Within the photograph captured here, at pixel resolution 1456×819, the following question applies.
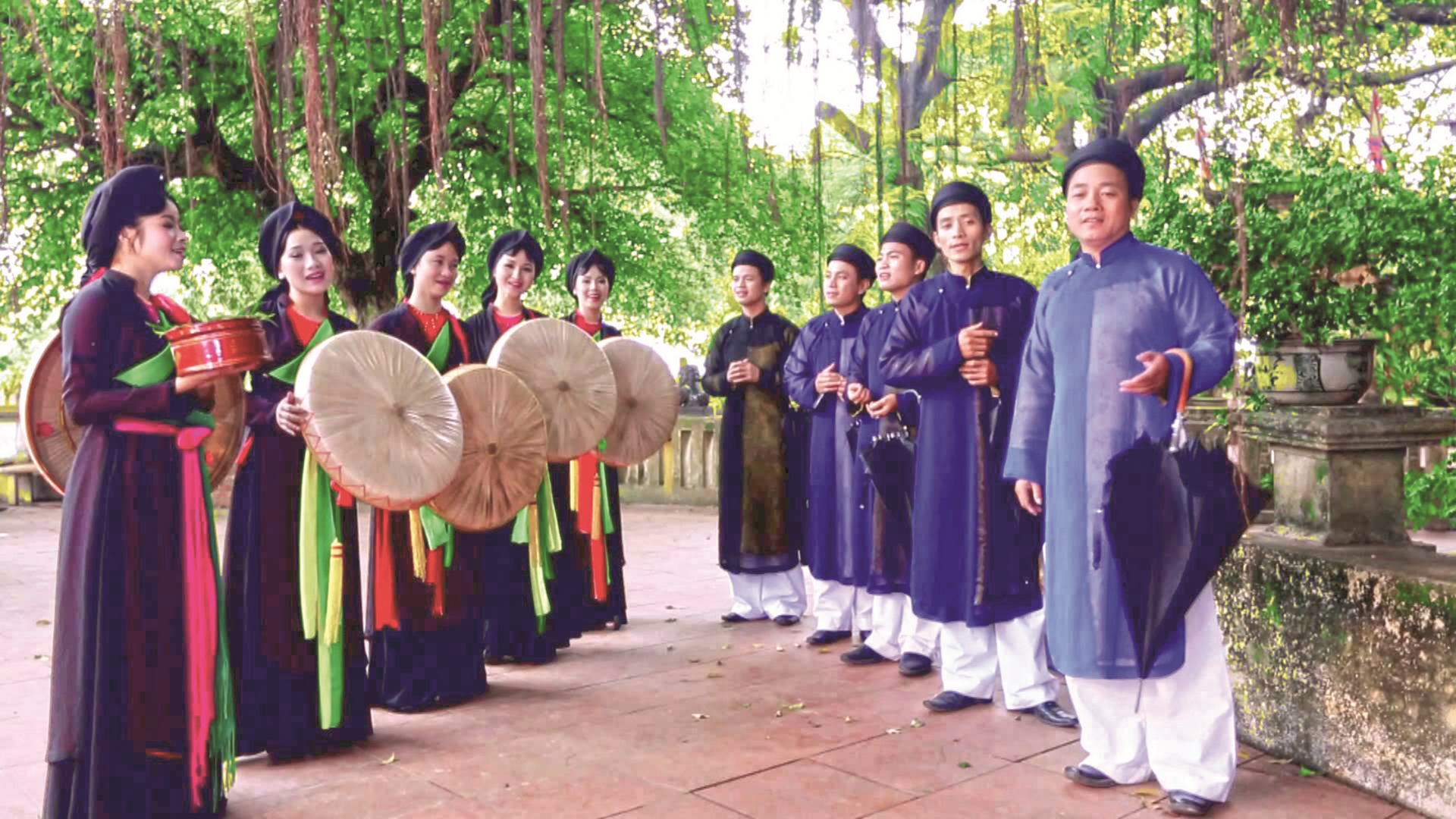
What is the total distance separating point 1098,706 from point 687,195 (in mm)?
7967

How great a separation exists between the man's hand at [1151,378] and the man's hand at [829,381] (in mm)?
2199

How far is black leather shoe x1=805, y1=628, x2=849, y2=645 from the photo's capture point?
5363mm

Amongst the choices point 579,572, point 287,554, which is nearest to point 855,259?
point 579,572

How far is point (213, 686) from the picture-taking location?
3162mm

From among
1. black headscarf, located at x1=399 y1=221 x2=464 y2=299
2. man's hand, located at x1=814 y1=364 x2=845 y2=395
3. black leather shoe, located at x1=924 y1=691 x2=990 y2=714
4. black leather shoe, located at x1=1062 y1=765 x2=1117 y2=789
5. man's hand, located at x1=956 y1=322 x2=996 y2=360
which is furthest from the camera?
man's hand, located at x1=814 y1=364 x2=845 y2=395

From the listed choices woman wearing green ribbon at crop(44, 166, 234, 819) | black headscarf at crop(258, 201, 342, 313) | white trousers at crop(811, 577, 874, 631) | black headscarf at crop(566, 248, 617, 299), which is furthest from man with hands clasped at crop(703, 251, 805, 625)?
woman wearing green ribbon at crop(44, 166, 234, 819)

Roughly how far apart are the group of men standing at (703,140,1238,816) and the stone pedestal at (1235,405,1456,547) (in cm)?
65

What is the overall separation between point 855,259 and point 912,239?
52 centimetres

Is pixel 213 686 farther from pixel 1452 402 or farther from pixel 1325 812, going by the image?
pixel 1452 402

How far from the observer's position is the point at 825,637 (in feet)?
17.7

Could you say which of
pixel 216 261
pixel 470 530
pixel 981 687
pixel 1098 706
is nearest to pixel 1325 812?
pixel 1098 706

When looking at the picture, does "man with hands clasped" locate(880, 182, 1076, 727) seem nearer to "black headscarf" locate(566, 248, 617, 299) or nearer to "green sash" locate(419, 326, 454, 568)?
"green sash" locate(419, 326, 454, 568)

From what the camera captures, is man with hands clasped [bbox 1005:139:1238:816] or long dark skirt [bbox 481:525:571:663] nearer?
man with hands clasped [bbox 1005:139:1238:816]

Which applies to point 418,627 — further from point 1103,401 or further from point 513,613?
point 1103,401
